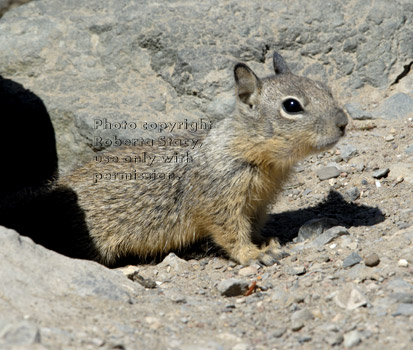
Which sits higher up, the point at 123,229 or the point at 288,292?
the point at 288,292

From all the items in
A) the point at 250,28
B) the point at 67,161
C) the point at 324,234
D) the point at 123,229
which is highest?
the point at 250,28

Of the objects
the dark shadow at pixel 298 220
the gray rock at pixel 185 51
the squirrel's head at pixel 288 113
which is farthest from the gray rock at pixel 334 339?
the gray rock at pixel 185 51

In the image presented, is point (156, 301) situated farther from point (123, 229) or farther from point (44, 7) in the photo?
point (44, 7)

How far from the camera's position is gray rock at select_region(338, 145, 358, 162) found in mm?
8023

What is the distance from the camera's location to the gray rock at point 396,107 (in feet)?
27.9

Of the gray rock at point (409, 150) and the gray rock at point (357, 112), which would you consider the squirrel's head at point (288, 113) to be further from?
the gray rock at point (357, 112)

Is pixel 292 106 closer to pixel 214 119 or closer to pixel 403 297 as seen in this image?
pixel 403 297

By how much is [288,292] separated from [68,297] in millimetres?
1884

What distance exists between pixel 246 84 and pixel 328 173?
2.24m

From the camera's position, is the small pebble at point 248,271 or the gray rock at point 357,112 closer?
the small pebble at point 248,271

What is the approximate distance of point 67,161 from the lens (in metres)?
8.75

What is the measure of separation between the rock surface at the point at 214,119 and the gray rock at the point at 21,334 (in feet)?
0.04

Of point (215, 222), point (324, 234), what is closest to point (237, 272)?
point (215, 222)

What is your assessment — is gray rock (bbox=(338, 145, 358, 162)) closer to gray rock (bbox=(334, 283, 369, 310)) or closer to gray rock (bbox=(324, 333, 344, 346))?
gray rock (bbox=(334, 283, 369, 310))
